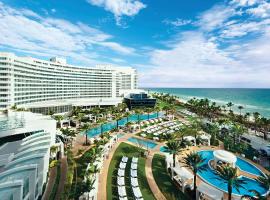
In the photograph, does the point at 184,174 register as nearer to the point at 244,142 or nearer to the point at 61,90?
the point at 244,142

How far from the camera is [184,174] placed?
26.0 metres

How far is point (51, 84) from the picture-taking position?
85.8 m

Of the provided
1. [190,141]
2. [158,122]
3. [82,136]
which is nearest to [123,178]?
[190,141]

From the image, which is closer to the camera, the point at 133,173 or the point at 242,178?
the point at 133,173

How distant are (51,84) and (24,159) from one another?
71144 mm

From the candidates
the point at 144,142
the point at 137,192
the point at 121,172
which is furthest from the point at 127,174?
the point at 144,142

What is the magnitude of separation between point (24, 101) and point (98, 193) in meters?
59.6

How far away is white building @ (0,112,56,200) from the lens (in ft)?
52.6

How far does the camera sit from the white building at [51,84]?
62.4 meters

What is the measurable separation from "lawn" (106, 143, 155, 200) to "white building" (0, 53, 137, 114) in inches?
1634

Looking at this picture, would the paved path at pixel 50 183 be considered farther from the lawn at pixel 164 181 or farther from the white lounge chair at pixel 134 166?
the lawn at pixel 164 181

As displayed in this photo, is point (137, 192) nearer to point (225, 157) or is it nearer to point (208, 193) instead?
point (208, 193)

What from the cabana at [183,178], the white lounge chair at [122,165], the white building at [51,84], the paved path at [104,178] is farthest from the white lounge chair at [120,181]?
the white building at [51,84]

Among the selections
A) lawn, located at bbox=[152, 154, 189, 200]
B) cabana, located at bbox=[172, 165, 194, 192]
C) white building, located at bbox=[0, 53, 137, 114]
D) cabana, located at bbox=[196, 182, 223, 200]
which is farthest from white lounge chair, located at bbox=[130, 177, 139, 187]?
white building, located at bbox=[0, 53, 137, 114]
